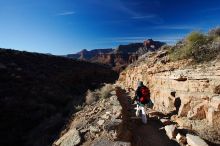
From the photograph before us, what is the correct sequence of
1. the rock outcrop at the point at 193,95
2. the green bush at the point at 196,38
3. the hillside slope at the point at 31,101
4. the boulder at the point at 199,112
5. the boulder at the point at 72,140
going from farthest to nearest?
1. the hillside slope at the point at 31,101
2. the green bush at the point at 196,38
3. the boulder at the point at 199,112
4. the rock outcrop at the point at 193,95
5. the boulder at the point at 72,140

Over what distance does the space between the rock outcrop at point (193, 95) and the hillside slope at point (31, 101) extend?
494 cm

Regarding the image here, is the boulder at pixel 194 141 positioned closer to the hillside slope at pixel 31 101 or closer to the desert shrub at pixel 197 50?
the desert shrub at pixel 197 50

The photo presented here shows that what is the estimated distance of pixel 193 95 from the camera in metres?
9.38

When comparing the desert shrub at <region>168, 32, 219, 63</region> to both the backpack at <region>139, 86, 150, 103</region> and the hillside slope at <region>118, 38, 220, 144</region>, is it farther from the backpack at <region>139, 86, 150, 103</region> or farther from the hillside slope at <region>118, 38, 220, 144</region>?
the backpack at <region>139, 86, 150, 103</region>

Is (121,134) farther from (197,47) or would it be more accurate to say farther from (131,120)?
(197,47)

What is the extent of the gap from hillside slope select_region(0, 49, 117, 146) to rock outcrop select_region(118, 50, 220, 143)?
16.2 feet

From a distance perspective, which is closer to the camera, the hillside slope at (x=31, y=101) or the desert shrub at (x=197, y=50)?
the desert shrub at (x=197, y=50)

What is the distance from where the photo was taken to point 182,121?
9.30 metres

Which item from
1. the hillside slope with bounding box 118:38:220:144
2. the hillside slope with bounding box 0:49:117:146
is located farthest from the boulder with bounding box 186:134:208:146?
the hillside slope with bounding box 0:49:117:146

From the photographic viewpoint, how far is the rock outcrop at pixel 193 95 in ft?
27.1

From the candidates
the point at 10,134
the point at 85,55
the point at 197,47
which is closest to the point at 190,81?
the point at 197,47

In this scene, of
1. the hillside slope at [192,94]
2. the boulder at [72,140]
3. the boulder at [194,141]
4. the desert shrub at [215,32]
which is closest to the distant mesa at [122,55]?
the desert shrub at [215,32]

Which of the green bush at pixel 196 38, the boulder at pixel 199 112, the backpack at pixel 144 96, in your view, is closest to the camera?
the boulder at pixel 199 112

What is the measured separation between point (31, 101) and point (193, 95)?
12621 mm
